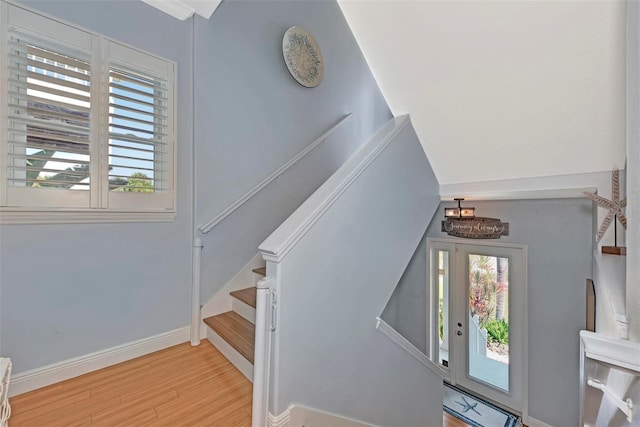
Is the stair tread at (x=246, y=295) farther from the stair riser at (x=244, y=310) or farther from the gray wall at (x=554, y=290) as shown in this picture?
the gray wall at (x=554, y=290)

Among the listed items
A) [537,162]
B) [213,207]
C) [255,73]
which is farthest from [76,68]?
[537,162]

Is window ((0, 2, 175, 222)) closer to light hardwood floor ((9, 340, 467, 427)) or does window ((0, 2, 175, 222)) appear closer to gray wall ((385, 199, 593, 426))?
light hardwood floor ((9, 340, 467, 427))

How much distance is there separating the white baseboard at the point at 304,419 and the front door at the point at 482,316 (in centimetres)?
285

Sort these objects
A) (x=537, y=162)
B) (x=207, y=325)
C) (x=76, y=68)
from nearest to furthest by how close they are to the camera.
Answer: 1. (x=76, y=68)
2. (x=537, y=162)
3. (x=207, y=325)

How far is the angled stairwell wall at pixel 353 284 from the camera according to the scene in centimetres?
142

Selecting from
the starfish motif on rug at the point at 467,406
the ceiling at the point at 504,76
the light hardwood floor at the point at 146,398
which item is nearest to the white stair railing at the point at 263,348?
the light hardwood floor at the point at 146,398

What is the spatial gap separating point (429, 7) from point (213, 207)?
2061mm

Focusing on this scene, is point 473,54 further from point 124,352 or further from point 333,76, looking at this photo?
point 124,352

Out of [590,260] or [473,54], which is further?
[590,260]

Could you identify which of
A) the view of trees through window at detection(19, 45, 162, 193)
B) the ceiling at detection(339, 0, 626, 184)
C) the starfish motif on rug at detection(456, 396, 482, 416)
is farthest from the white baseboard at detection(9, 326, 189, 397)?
the starfish motif on rug at detection(456, 396, 482, 416)

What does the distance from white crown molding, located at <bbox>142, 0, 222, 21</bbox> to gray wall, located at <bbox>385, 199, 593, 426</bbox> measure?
3708mm

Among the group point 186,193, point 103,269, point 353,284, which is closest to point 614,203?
point 353,284

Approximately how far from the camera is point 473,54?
1.70 metres

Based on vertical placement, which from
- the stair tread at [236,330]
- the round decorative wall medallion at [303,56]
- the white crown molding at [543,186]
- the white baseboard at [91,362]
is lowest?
the white baseboard at [91,362]
